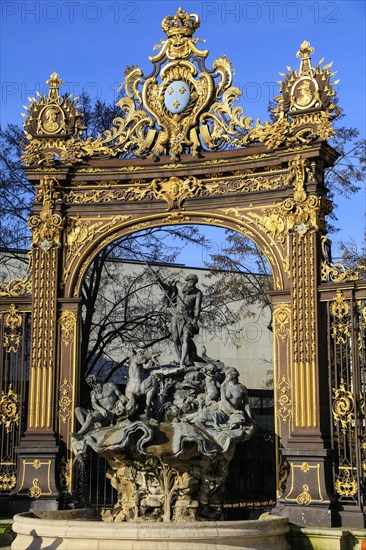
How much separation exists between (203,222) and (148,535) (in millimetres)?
6116

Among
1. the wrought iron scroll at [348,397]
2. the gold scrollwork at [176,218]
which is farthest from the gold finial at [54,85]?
the wrought iron scroll at [348,397]

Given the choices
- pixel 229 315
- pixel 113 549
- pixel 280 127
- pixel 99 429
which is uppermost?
pixel 280 127

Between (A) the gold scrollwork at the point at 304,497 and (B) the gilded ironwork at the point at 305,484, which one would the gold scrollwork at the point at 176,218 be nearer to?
(B) the gilded ironwork at the point at 305,484

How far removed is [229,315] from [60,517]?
9.59m

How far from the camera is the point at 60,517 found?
14.8 m

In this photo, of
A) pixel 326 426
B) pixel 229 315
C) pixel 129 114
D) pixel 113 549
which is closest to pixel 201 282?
pixel 229 315

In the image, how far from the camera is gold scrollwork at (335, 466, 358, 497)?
1407cm

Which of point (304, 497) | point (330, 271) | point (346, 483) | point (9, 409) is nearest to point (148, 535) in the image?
point (304, 497)

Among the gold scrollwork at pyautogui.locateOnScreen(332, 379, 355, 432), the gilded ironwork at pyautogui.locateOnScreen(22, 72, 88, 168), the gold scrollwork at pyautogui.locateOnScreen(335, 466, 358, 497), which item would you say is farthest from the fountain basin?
the gilded ironwork at pyautogui.locateOnScreen(22, 72, 88, 168)

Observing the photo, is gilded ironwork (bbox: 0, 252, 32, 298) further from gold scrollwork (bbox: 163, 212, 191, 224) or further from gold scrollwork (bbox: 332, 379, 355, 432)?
gold scrollwork (bbox: 332, 379, 355, 432)

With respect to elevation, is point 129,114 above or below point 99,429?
above

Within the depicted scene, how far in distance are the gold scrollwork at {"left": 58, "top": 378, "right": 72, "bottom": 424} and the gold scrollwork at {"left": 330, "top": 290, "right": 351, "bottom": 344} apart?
183 inches

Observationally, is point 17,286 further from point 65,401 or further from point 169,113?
point 169,113

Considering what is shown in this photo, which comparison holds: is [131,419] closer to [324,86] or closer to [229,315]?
[324,86]
